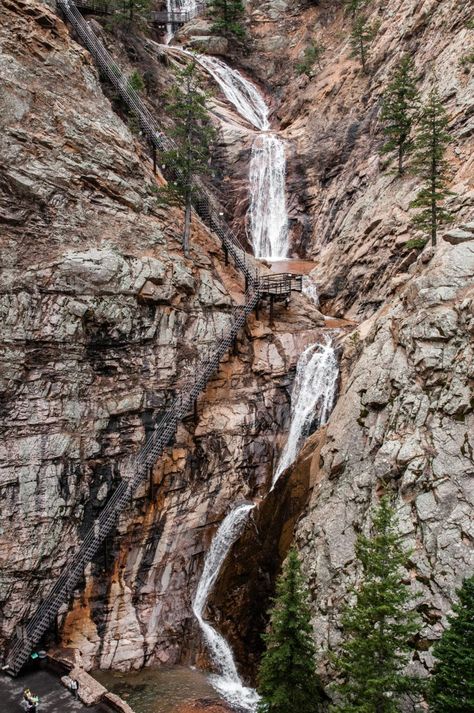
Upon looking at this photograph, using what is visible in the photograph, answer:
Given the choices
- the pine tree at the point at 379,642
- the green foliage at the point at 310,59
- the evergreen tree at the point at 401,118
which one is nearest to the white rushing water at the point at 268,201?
the evergreen tree at the point at 401,118

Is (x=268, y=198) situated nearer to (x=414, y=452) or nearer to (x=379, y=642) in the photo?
(x=414, y=452)

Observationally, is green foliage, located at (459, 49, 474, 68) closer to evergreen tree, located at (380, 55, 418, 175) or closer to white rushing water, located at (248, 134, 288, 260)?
evergreen tree, located at (380, 55, 418, 175)

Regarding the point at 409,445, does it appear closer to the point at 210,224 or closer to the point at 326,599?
the point at 326,599

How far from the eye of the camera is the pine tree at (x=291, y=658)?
14.4 m

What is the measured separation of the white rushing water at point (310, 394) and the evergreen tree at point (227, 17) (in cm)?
5078

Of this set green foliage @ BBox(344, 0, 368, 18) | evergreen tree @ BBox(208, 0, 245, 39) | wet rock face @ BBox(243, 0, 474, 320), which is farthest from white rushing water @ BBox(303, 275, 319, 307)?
evergreen tree @ BBox(208, 0, 245, 39)

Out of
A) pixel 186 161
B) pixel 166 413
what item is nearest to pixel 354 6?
pixel 186 161

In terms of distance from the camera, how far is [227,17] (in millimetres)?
61531

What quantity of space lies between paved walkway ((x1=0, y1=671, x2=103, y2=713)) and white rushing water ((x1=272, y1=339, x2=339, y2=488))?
11020 millimetres

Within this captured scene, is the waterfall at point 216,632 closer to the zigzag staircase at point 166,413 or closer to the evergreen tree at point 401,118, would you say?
the zigzag staircase at point 166,413

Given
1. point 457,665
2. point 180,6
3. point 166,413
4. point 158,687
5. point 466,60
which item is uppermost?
point 180,6

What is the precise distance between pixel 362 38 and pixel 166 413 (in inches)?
1514

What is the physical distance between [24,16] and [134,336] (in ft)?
62.3

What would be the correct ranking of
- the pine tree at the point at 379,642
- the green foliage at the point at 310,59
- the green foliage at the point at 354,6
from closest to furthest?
the pine tree at the point at 379,642, the green foliage at the point at 354,6, the green foliage at the point at 310,59
